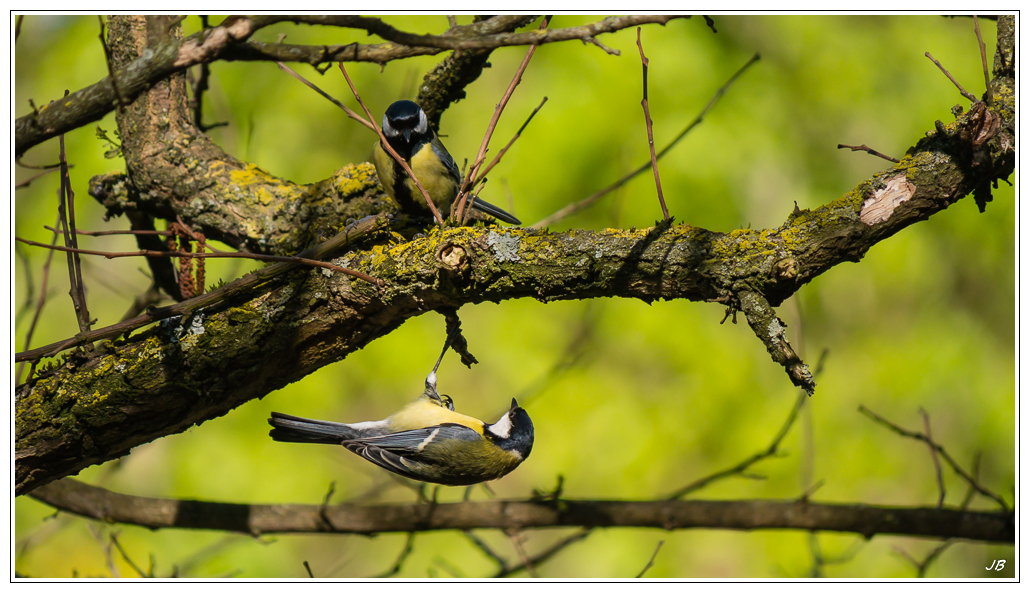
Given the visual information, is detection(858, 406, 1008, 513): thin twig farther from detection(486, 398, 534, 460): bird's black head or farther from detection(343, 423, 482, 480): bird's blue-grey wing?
detection(343, 423, 482, 480): bird's blue-grey wing

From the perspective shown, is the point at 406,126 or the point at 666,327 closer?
the point at 406,126

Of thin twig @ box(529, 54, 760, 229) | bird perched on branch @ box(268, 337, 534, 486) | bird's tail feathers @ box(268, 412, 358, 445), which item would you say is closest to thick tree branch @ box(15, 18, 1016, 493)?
bird's tail feathers @ box(268, 412, 358, 445)

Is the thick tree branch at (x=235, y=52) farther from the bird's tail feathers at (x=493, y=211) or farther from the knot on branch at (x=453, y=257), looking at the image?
the bird's tail feathers at (x=493, y=211)

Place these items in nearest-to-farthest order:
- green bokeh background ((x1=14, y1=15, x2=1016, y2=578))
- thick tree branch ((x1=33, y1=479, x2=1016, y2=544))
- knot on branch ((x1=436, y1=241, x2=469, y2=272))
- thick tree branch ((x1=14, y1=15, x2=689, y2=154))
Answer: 1. thick tree branch ((x1=14, y1=15, x2=689, y2=154))
2. knot on branch ((x1=436, y1=241, x2=469, y2=272))
3. thick tree branch ((x1=33, y1=479, x2=1016, y2=544))
4. green bokeh background ((x1=14, y1=15, x2=1016, y2=578))

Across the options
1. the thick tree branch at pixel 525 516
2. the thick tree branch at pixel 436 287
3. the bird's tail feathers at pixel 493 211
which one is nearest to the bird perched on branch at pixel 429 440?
the thick tree branch at pixel 436 287

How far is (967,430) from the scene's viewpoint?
16.8ft

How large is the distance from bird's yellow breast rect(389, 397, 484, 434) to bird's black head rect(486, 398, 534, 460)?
3.7 inches

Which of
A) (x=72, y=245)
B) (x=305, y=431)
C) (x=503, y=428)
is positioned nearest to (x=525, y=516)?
(x=503, y=428)

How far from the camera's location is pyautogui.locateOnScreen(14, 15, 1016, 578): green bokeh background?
16.5ft

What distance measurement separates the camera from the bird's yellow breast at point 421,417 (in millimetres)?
2592

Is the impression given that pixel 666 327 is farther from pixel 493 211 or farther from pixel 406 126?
pixel 406 126

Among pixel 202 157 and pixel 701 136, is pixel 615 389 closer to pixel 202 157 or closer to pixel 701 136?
pixel 701 136

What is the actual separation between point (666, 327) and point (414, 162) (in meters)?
3.29

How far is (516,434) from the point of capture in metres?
2.61
